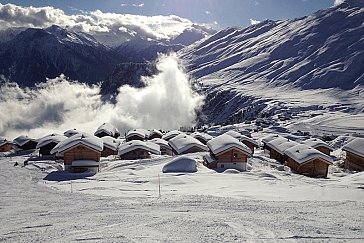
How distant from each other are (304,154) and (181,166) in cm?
1536

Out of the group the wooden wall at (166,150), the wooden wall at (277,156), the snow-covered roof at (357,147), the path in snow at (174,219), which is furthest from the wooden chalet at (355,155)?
the wooden wall at (166,150)

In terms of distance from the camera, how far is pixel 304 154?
39.8m

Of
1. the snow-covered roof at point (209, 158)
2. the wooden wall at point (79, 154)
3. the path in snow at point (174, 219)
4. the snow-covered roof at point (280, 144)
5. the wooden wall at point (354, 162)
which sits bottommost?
the path in snow at point (174, 219)

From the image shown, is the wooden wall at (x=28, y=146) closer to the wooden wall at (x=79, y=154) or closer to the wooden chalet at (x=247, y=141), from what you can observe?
the wooden wall at (x=79, y=154)

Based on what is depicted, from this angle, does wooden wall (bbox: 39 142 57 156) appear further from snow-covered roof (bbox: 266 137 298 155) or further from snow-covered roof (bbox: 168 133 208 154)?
snow-covered roof (bbox: 266 137 298 155)

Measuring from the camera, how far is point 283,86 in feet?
559

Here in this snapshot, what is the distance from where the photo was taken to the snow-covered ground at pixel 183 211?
14.3 meters

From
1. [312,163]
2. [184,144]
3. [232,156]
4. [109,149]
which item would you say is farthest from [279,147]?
[109,149]

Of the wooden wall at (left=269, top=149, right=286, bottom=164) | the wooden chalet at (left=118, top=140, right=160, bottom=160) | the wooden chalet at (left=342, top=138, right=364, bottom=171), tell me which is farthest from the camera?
the wooden wall at (left=269, top=149, right=286, bottom=164)

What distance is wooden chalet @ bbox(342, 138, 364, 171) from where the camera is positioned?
41906 millimetres

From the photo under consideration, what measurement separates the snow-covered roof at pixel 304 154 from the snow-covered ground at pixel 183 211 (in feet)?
27.8

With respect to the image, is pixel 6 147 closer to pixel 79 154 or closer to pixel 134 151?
pixel 79 154

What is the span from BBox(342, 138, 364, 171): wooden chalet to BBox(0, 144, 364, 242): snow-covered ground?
42.2 ft

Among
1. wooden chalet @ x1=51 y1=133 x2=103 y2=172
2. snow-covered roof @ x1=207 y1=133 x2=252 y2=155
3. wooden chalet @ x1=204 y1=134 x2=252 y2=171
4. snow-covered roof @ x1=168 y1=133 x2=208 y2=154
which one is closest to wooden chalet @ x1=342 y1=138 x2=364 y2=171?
wooden chalet @ x1=204 y1=134 x2=252 y2=171
